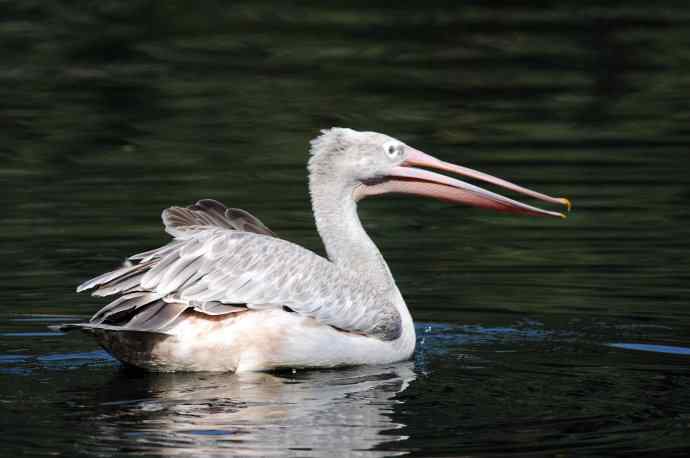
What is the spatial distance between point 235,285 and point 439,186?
131cm

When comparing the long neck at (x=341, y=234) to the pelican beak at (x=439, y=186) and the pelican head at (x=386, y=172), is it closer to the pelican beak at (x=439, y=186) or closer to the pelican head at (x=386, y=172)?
the pelican head at (x=386, y=172)

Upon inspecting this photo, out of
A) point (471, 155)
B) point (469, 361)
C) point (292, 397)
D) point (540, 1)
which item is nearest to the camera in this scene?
point (292, 397)

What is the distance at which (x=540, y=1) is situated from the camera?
797 inches

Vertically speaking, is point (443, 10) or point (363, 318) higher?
point (443, 10)

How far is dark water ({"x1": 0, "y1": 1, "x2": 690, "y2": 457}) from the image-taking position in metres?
5.83

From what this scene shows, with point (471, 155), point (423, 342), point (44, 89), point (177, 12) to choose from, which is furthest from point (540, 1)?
point (423, 342)

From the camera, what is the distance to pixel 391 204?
1080 cm

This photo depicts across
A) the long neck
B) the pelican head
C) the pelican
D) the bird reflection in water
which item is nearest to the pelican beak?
the pelican head

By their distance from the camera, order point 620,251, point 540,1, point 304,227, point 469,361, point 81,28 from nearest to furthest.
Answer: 1. point 469,361
2. point 620,251
3. point 304,227
4. point 81,28
5. point 540,1

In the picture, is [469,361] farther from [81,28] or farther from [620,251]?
[81,28]

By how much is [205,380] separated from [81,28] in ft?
40.8

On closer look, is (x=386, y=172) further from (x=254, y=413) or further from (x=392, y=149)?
(x=254, y=413)

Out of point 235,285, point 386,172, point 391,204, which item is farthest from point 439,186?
point 391,204

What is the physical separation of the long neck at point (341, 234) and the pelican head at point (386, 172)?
0.16 ft
